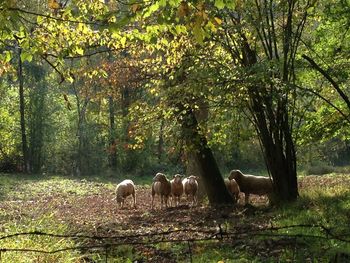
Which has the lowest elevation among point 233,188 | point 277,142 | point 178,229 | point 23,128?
point 178,229

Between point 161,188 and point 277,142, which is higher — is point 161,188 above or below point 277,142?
below

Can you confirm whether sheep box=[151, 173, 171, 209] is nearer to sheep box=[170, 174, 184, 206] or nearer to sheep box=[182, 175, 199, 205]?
sheep box=[170, 174, 184, 206]

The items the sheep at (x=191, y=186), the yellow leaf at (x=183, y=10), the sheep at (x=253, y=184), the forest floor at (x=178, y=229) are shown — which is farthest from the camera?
the sheep at (x=191, y=186)

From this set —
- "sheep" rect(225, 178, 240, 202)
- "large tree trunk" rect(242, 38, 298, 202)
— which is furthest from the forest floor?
"sheep" rect(225, 178, 240, 202)

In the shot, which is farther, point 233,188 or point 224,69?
point 233,188

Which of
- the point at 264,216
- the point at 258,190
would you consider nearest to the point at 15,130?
the point at 258,190

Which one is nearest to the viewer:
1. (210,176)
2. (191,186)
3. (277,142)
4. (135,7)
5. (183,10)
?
(183,10)

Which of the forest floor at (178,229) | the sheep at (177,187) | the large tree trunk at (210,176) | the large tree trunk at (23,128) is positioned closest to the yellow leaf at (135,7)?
the forest floor at (178,229)

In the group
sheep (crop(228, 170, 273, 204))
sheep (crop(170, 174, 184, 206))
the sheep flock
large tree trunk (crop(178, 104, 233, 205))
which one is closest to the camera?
large tree trunk (crop(178, 104, 233, 205))

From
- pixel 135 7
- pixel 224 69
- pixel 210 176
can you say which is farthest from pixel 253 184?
pixel 135 7

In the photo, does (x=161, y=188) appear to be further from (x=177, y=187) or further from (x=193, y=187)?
(x=193, y=187)

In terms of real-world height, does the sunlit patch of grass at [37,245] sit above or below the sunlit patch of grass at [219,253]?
above

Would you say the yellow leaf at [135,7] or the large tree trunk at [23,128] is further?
the large tree trunk at [23,128]

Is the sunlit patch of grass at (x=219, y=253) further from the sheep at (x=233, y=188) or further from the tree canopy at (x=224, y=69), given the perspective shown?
the sheep at (x=233, y=188)
